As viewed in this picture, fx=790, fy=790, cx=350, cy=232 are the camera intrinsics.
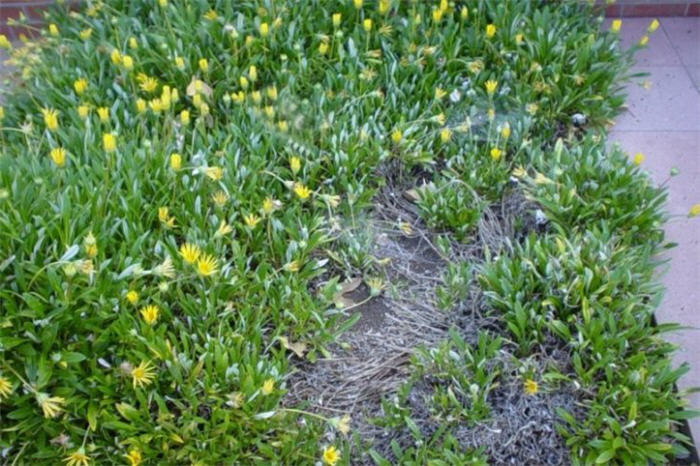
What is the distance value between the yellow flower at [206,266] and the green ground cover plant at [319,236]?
0.05ft

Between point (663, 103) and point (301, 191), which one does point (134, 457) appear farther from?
point (663, 103)

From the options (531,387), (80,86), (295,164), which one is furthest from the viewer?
(80,86)

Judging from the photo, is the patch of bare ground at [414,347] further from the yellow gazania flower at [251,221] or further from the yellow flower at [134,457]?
the yellow flower at [134,457]

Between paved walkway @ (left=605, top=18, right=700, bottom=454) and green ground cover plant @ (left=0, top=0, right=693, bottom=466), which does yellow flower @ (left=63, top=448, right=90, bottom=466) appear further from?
paved walkway @ (left=605, top=18, right=700, bottom=454)

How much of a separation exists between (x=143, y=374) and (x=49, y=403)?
9.7 inches

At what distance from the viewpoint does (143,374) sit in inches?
84.0

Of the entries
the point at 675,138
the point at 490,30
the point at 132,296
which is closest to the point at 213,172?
the point at 132,296

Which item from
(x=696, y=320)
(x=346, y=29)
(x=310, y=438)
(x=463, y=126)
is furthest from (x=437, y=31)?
(x=310, y=438)

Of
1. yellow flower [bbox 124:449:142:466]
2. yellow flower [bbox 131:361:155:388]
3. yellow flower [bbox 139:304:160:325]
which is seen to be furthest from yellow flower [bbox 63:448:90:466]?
yellow flower [bbox 139:304:160:325]

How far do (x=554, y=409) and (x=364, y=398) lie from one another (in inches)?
22.5

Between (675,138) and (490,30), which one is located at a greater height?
(490,30)

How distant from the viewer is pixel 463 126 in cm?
307

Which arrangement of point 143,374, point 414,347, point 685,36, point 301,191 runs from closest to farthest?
point 143,374 → point 414,347 → point 301,191 → point 685,36

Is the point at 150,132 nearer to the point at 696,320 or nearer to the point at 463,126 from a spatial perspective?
the point at 463,126
